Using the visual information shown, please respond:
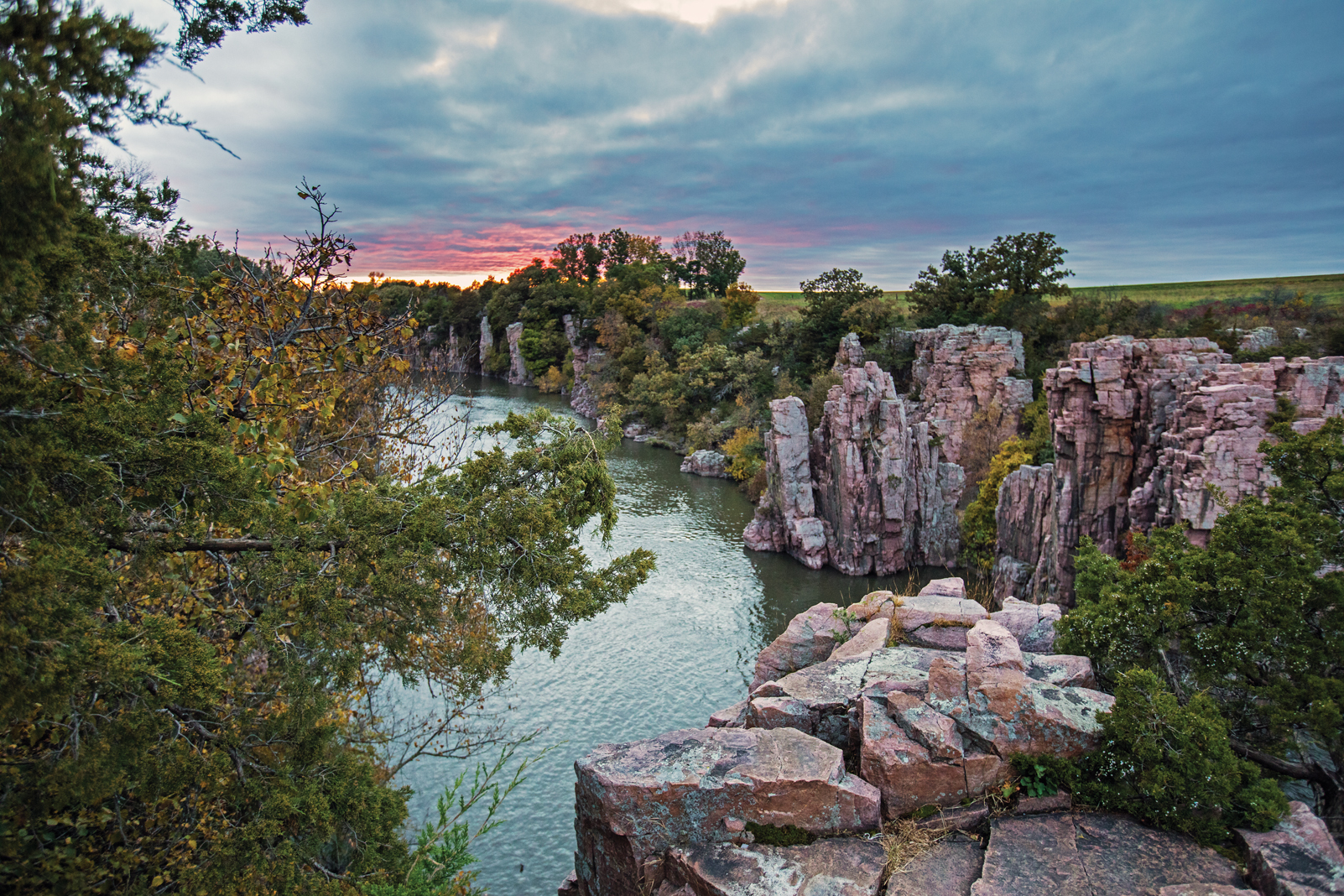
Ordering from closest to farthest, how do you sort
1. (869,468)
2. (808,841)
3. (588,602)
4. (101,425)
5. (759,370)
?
1. (101,425)
2. (588,602)
3. (808,841)
4. (869,468)
5. (759,370)

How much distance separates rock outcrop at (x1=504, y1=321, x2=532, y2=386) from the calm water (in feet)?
175

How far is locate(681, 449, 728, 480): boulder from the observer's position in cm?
4926

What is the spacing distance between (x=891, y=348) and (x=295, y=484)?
1827 inches

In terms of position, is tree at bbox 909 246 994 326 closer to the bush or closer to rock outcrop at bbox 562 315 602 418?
rock outcrop at bbox 562 315 602 418

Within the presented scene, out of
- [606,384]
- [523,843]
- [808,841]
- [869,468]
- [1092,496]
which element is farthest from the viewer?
[606,384]

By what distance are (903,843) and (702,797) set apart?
2.67m

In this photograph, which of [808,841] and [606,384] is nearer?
[808,841]

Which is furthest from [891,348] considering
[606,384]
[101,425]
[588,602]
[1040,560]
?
[101,425]

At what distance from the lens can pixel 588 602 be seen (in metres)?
7.97

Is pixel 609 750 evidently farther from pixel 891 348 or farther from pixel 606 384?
pixel 606 384

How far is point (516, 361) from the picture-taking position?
9250 centimetres

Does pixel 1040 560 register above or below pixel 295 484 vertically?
below

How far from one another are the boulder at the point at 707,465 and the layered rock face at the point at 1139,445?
71.5 ft

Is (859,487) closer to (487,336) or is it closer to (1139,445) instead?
(1139,445)
